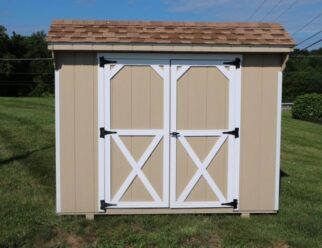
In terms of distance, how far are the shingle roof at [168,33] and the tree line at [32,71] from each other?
5298 cm

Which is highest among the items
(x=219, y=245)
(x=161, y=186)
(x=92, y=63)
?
(x=92, y=63)

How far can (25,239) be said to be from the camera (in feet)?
19.3

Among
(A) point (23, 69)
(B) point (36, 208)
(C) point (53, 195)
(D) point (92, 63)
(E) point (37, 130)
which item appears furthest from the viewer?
(A) point (23, 69)

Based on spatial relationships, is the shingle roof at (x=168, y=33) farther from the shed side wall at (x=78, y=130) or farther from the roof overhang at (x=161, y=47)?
the shed side wall at (x=78, y=130)

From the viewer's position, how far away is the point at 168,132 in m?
6.84

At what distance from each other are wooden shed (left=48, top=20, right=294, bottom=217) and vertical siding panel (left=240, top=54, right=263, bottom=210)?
0.01 meters

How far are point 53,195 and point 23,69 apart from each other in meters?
58.8

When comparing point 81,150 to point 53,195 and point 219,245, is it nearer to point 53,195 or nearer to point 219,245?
point 53,195

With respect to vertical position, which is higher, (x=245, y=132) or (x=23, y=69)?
(x=23, y=69)

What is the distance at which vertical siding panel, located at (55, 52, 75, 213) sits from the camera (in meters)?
6.70

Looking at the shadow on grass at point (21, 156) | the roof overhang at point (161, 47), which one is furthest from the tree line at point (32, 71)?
the roof overhang at point (161, 47)

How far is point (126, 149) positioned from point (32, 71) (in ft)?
194

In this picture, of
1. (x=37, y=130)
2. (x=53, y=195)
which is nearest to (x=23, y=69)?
(x=37, y=130)

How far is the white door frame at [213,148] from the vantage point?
6.81 metres
